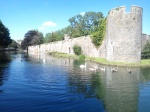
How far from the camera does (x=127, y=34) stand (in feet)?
94.1

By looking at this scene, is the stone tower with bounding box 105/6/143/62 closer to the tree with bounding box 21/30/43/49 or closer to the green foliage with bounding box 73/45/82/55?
the green foliage with bounding box 73/45/82/55

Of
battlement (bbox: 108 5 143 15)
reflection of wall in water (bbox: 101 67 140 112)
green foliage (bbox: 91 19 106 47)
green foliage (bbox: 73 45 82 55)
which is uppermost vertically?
battlement (bbox: 108 5 143 15)

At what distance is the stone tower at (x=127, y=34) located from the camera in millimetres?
28578

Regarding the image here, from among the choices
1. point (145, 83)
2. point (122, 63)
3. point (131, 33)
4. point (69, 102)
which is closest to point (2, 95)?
point (69, 102)

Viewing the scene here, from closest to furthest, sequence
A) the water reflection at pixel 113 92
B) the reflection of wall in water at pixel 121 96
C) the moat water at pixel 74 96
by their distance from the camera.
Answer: the moat water at pixel 74 96 < the reflection of wall in water at pixel 121 96 < the water reflection at pixel 113 92

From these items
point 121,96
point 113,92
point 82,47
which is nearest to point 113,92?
point 113,92

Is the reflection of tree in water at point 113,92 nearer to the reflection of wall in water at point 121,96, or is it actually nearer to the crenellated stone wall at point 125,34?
the reflection of wall in water at point 121,96

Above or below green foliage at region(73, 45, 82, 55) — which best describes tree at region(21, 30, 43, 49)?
above

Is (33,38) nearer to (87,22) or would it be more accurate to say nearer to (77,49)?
(87,22)

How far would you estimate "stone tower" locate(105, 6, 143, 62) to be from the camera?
28.6 metres

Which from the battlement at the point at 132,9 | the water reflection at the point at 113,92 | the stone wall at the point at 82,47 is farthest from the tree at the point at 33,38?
the water reflection at the point at 113,92

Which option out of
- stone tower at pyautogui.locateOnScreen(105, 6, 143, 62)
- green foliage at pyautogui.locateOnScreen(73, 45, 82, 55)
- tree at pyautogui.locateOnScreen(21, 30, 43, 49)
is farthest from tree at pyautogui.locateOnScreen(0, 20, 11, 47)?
stone tower at pyautogui.locateOnScreen(105, 6, 143, 62)

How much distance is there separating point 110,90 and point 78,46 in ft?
111

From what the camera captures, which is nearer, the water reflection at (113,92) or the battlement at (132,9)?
the water reflection at (113,92)
